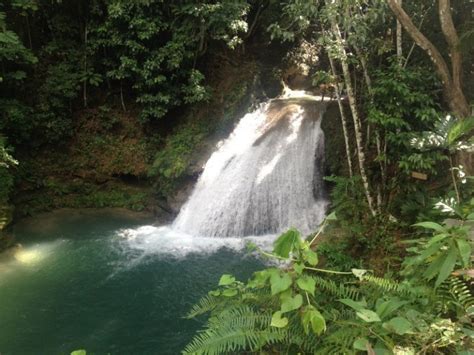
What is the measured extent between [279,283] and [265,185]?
690 centimetres

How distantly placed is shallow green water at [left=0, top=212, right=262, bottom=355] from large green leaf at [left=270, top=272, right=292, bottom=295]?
3661mm

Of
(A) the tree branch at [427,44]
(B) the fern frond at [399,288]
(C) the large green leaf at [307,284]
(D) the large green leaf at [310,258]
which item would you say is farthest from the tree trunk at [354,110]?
(C) the large green leaf at [307,284]

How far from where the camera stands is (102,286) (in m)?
7.08

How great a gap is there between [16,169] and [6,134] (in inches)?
39.6

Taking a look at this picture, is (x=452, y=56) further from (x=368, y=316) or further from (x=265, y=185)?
(x=265, y=185)

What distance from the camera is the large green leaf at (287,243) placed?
235 centimetres

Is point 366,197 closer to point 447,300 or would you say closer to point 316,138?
point 316,138

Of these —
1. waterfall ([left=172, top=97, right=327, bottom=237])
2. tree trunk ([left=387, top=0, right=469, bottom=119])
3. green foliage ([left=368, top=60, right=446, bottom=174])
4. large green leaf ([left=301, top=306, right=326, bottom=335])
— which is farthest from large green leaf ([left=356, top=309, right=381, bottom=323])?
waterfall ([left=172, top=97, right=327, bottom=237])

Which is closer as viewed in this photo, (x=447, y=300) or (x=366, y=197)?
(x=447, y=300)

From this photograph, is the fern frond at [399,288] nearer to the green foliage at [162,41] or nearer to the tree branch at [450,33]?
the tree branch at [450,33]

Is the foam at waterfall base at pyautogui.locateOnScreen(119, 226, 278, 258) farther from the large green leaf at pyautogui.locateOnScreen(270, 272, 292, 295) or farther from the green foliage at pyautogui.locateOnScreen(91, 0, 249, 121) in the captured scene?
the large green leaf at pyautogui.locateOnScreen(270, 272, 292, 295)

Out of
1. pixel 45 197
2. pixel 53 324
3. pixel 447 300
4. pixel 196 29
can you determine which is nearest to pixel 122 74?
pixel 196 29

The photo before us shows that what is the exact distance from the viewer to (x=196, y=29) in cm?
1049

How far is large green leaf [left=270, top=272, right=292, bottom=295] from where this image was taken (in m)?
2.27
